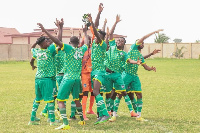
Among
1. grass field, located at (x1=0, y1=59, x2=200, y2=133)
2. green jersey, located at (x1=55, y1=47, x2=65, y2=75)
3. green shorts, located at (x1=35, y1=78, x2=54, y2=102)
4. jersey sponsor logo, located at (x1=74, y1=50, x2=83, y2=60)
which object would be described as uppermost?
jersey sponsor logo, located at (x1=74, y1=50, x2=83, y2=60)

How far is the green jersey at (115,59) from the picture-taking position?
33.7 feet

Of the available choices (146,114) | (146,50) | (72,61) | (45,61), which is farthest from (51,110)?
(146,50)

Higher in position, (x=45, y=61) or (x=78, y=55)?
(x=78, y=55)

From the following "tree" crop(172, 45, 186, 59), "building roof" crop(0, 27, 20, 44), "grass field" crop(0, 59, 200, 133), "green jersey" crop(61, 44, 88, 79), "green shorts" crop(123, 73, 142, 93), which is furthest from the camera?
"building roof" crop(0, 27, 20, 44)

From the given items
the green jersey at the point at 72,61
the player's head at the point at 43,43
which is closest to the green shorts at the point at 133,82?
the green jersey at the point at 72,61

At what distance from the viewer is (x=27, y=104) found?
13.8m

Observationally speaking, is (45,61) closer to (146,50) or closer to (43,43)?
(43,43)

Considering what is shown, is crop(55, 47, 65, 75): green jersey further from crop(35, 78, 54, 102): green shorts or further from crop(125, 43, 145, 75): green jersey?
crop(125, 43, 145, 75): green jersey

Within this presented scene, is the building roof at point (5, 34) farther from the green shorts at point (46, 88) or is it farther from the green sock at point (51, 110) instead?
the green sock at point (51, 110)

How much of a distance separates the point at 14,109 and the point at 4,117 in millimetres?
1564

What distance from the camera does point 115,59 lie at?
33.8 feet

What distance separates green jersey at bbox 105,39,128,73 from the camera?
10273 millimetres

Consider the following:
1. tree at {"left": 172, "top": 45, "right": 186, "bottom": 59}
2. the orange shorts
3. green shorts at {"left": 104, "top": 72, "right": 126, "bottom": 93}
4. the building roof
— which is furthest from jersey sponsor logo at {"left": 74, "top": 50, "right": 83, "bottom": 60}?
the building roof

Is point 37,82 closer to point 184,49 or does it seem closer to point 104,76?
point 104,76
